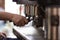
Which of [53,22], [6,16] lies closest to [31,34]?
[6,16]

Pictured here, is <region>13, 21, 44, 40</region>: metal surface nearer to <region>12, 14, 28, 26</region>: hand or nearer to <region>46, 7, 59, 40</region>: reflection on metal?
<region>12, 14, 28, 26</region>: hand

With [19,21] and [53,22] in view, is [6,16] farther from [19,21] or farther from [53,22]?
[53,22]

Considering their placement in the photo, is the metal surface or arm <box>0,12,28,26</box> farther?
the metal surface

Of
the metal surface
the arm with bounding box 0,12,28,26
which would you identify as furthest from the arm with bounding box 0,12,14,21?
the metal surface

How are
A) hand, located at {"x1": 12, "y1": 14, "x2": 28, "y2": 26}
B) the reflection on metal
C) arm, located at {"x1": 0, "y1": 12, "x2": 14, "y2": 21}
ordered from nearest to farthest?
the reflection on metal
hand, located at {"x1": 12, "y1": 14, "x2": 28, "y2": 26}
arm, located at {"x1": 0, "y1": 12, "x2": 14, "y2": 21}

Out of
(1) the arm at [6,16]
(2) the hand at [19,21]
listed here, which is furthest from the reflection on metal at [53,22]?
(1) the arm at [6,16]

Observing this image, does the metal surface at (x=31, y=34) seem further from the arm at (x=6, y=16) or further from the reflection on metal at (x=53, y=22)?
the reflection on metal at (x=53, y=22)

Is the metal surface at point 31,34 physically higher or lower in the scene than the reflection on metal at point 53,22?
lower

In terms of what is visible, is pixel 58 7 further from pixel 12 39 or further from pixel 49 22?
pixel 12 39

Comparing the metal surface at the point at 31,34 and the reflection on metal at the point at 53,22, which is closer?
the reflection on metal at the point at 53,22

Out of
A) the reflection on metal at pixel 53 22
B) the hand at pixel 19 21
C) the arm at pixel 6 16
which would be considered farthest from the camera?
the arm at pixel 6 16

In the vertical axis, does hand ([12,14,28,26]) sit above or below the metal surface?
above

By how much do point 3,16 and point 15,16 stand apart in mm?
176

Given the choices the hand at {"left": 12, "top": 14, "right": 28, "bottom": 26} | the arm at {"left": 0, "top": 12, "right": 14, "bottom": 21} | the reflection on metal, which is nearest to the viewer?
the reflection on metal
